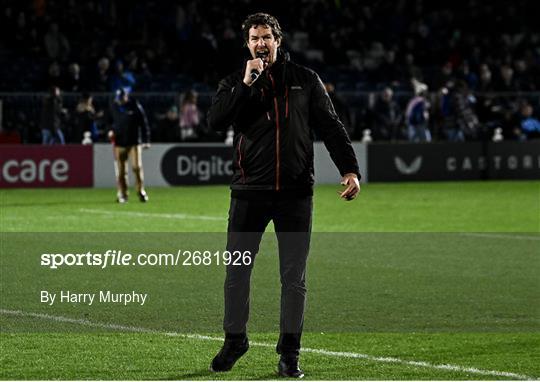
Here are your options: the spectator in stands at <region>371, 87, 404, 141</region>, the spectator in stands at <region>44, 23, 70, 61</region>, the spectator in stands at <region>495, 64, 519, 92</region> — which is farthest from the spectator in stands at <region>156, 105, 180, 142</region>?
the spectator in stands at <region>495, 64, 519, 92</region>

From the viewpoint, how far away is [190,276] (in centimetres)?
1434

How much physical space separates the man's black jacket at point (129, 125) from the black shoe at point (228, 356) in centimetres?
1620

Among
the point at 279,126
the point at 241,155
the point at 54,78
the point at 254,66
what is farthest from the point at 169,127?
the point at 254,66

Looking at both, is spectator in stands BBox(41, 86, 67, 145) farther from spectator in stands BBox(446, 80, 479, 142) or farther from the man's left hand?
the man's left hand

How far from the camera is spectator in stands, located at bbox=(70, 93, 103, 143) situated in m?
30.4

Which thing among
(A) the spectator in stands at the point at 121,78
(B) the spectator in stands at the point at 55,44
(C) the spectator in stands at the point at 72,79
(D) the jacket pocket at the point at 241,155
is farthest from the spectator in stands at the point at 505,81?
(D) the jacket pocket at the point at 241,155

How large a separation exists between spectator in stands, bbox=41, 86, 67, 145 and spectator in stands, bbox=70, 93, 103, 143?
18.8 inches

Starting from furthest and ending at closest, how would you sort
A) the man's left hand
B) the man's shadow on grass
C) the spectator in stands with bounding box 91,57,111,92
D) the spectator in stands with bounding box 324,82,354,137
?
the spectator in stands with bounding box 91,57,111,92 → the spectator in stands with bounding box 324,82,354,137 → the man's left hand → the man's shadow on grass

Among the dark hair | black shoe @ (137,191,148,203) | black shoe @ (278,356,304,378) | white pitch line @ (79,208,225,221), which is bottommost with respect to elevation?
black shoe @ (137,191,148,203)

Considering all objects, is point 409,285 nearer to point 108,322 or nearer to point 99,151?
point 108,322

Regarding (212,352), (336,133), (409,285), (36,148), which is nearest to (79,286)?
(409,285)

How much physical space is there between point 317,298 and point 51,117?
1841cm

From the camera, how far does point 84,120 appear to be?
99.9 ft

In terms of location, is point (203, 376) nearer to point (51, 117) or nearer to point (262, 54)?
point (262, 54)
